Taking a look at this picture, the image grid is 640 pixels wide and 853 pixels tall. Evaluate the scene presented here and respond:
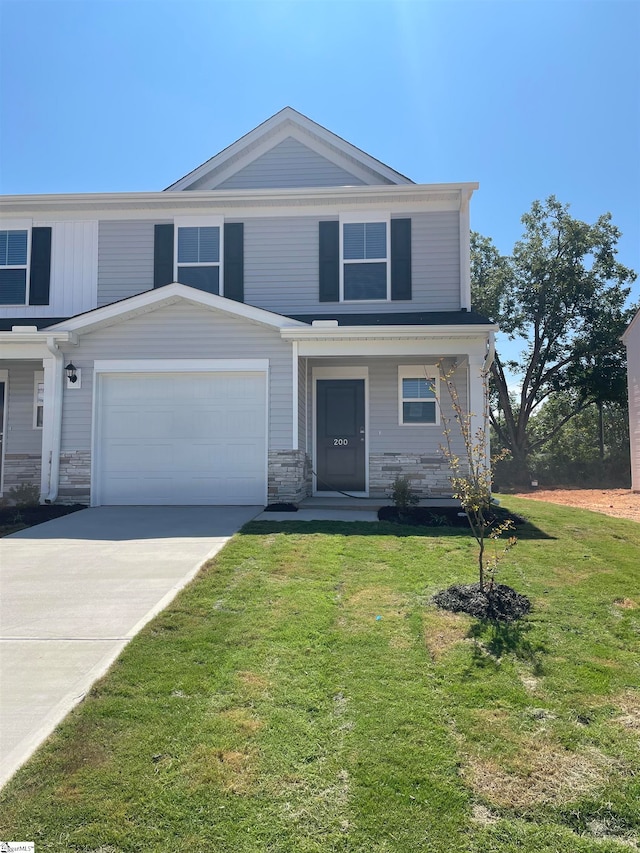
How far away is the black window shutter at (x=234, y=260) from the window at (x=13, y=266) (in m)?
4.28

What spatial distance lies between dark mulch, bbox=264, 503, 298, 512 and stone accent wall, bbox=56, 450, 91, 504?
320 centimetres

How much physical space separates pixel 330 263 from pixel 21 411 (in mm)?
6862

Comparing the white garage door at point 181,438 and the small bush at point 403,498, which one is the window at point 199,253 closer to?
the white garage door at point 181,438

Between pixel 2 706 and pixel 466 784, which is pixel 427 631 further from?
pixel 2 706

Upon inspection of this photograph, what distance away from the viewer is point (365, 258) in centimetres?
1088

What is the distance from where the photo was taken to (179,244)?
442 inches

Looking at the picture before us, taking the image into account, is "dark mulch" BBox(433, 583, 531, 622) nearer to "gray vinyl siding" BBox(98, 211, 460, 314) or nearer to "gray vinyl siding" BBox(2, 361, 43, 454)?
"gray vinyl siding" BBox(98, 211, 460, 314)

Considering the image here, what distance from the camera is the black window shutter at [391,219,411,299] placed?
10.7m

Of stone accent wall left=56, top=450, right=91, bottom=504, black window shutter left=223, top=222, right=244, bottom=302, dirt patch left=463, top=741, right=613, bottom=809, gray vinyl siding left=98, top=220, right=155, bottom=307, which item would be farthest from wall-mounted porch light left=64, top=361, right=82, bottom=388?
dirt patch left=463, top=741, right=613, bottom=809

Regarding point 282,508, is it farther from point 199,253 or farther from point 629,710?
point 629,710

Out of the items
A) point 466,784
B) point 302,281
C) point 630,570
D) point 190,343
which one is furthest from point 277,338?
point 466,784

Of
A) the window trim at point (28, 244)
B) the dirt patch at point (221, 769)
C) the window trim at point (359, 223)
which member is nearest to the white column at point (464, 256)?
the window trim at point (359, 223)

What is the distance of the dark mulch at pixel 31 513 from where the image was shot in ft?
26.1

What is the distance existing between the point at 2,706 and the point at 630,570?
5584mm
